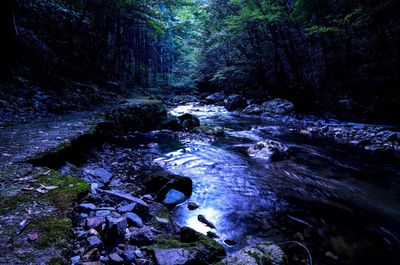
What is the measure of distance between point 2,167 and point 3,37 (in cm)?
587

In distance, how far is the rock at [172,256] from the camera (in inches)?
95.7

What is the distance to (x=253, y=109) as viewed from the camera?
1770cm

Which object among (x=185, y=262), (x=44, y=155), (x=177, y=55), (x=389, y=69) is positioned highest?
(x=177, y=55)

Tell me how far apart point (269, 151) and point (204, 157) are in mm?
2078

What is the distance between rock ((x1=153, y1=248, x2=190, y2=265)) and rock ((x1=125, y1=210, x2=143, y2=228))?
65 centimetres

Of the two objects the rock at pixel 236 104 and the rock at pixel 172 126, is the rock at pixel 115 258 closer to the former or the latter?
the rock at pixel 172 126

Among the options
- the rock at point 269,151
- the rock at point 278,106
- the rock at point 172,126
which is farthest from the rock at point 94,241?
the rock at point 278,106

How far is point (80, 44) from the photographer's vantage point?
13758 millimetres

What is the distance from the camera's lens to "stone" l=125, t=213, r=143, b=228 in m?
3.12

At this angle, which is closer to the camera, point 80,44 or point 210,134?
point 210,134

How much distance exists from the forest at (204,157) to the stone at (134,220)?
0.02 meters

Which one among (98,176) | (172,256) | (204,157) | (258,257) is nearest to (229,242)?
(258,257)

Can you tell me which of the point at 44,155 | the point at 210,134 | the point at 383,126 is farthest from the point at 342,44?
the point at 44,155

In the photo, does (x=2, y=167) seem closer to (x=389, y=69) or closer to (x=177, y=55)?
(x=389, y=69)
